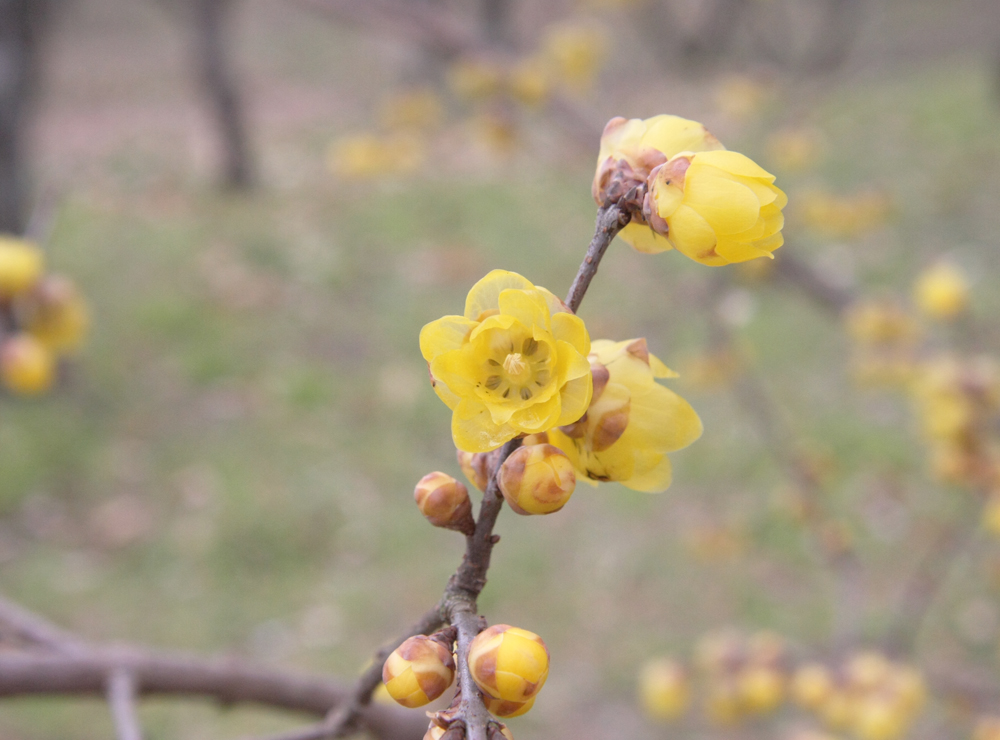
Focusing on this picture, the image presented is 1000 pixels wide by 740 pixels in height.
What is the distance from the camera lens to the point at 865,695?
1465 millimetres

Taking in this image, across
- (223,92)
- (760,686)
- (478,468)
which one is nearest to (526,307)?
(478,468)

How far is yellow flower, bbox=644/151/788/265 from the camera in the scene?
1.64ft

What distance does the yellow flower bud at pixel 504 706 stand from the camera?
49 centimetres

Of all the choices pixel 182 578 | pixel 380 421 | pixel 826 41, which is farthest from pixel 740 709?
pixel 826 41

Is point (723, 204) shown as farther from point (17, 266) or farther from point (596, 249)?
point (17, 266)

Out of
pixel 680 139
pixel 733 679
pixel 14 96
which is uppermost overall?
pixel 14 96

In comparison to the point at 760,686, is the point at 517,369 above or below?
below

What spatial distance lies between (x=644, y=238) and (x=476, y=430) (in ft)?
0.61

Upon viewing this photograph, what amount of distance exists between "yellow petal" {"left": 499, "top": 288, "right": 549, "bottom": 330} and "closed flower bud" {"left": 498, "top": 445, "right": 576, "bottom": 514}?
0.26 ft

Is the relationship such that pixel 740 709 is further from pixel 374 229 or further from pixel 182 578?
pixel 374 229

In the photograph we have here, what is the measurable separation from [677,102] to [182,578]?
6.24 m

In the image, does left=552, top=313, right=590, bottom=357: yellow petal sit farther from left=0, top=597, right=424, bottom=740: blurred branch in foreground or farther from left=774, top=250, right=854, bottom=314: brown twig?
left=774, top=250, right=854, bottom=314: brown twig

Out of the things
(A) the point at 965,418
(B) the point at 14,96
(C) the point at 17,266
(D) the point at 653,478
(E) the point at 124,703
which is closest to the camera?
(D) the point at 653,478

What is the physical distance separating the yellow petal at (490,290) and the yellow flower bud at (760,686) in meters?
1.31
